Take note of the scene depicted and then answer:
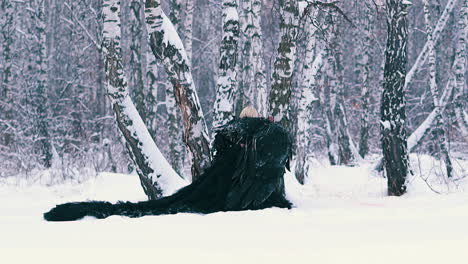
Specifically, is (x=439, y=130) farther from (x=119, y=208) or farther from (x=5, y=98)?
(x=5, y=98)

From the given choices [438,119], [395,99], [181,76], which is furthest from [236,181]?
[438,119]

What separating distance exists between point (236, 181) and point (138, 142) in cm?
270

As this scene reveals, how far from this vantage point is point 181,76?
24.0 ft

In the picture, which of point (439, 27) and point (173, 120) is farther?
point (173, 120)

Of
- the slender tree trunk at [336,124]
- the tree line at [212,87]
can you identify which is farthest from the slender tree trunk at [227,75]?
the slender tree trunk at [336,124]

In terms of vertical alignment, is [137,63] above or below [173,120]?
above

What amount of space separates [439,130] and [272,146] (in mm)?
8649

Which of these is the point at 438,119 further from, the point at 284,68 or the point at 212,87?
the point at 212,87

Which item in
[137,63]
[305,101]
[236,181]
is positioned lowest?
[236,181]

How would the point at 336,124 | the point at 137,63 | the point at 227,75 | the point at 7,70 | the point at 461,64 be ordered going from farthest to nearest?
the point at 336,124
the point at 7,70
the point at 137,63
the point at 461,64
the point at 227,75

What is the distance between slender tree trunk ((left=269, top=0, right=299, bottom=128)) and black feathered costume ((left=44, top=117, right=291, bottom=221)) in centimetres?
326

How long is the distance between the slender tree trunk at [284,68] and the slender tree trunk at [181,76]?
5.01 ft

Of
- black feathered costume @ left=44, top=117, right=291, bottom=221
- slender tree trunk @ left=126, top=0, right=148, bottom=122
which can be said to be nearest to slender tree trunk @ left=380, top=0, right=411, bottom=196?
black feathered costume @ left=44, top=117, right=291, bottom=221

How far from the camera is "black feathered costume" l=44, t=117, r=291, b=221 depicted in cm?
480
